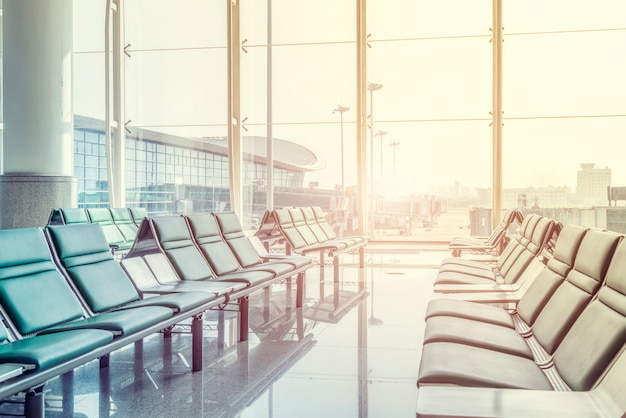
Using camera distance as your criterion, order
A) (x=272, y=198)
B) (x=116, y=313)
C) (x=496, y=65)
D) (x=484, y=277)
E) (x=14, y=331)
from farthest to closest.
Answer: (x=272, y=198) < (x=496, y=65) < (x=484, y=277) < (x=116, y=313) < (x=14, y=331)

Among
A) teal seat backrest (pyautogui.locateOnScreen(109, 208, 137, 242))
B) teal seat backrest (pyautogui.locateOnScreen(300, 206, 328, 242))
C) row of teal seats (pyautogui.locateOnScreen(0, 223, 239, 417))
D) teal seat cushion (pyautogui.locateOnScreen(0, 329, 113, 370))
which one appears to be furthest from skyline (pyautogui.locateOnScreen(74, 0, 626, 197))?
teal seat cushion (pyautogui.locateOnScreen(0, 329, 113, 370))

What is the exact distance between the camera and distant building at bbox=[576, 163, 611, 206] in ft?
25.2

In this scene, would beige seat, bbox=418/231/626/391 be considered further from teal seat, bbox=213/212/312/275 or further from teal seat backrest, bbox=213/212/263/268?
teal seat backrest, bbox=213/212/263/268

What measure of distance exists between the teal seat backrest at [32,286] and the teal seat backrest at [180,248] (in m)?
1.16

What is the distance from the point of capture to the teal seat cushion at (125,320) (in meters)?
2.39

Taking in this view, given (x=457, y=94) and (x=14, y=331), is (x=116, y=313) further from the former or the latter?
(x=457, y=94)

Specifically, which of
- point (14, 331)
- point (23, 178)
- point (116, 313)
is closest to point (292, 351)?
point (116, 313)

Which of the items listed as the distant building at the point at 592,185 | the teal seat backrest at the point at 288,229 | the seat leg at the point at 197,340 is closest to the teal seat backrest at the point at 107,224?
the teal seat backrest at the point at 288,229

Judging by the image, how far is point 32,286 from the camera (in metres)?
2.51

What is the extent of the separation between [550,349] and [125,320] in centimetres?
179

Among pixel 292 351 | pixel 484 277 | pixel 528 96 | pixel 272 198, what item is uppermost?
pixel 528 96

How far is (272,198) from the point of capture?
352 inches

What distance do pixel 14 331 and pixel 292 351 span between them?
1.71 m

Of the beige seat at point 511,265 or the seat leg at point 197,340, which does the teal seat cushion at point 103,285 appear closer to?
the seat leg at point 197,340
